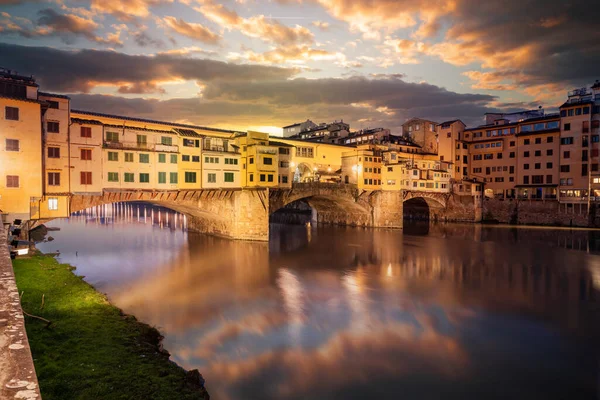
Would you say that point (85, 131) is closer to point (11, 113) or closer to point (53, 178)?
point (53, 178)

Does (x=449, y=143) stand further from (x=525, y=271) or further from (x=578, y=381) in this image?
(x=578, y=381)

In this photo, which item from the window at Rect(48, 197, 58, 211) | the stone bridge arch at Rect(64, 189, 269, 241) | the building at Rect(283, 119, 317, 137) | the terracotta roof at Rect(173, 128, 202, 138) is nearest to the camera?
the window at Rect(48, 197, 58, 211)

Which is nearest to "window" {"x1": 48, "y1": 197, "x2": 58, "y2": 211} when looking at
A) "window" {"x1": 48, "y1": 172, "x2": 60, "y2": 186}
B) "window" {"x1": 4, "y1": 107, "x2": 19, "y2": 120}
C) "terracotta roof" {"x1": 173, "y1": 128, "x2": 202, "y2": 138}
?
"window" {"x1": 48, "y1": 172, "x2": 60, "y2": 186}

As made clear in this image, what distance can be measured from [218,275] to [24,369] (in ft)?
89.4

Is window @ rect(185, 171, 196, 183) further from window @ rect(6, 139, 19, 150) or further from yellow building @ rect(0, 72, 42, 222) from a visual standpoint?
window @ rect(6, 139, 19, 150)

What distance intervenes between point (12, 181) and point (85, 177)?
6468 mm

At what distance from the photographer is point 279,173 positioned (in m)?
46.8

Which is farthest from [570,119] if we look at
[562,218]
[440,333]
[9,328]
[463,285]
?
[9,328]

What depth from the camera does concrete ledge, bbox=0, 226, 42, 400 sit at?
3270 mm

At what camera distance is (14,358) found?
12.6 feet

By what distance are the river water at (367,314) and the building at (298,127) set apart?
67315 millimetres

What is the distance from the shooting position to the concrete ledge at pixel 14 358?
3.27m

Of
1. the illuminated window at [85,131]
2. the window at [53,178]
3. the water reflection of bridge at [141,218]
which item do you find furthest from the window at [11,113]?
the water reflection of bridge at [141,218]

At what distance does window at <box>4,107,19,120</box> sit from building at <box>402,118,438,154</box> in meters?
75.1
